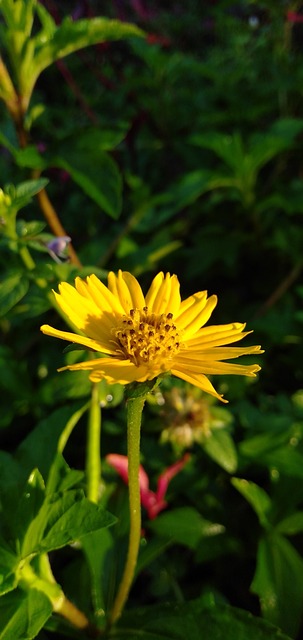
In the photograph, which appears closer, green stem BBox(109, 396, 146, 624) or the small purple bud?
green stem BBox(109, 396, 146, 624)

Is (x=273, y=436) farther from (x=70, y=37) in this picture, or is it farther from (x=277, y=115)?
(x=277, y=115)

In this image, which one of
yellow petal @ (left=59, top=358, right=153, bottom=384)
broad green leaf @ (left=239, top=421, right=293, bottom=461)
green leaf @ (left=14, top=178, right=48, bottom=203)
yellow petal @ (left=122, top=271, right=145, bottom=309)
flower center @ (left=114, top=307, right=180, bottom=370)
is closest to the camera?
yellow petal @ (left=59, top=358, right=153, bottom=384)

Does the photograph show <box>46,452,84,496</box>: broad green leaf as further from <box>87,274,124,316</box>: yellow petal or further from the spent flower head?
the spent flower head

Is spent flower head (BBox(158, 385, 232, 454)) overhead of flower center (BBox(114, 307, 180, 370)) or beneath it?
beneath

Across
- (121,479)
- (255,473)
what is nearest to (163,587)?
(121,479)

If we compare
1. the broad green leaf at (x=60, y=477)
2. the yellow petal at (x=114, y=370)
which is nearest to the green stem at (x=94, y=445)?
the broad green leaf at (x=60, y=477)

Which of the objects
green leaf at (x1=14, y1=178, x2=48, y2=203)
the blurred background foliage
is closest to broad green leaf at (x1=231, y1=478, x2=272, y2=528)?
the blurred background foliage

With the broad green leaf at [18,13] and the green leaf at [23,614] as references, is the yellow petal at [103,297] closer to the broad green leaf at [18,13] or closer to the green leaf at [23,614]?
the green leaf at [23,614]
